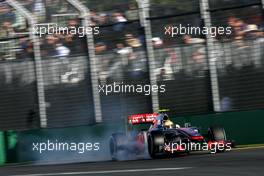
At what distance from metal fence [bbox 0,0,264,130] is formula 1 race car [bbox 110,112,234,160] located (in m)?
2.11

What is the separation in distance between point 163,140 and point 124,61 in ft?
12.1

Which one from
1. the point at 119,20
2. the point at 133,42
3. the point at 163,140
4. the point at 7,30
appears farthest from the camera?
the point at 7,30

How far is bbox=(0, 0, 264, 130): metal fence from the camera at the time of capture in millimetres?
13969

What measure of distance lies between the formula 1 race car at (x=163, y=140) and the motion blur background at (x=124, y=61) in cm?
215

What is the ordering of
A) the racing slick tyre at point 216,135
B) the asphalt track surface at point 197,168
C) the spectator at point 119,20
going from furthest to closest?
the spectator at point 119,20 → the racing slick tyre at point 216,135 → the asphalt track surface at point 197,168

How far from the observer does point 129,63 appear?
14.7m

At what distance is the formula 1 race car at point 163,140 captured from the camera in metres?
11.5

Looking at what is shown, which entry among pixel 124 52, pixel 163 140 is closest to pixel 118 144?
pixel 163 140

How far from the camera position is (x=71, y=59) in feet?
49.5

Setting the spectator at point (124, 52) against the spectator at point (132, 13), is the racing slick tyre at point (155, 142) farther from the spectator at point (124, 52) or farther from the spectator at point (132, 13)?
the spectator at point (132, 13)

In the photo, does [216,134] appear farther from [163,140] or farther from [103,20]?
[103,20]

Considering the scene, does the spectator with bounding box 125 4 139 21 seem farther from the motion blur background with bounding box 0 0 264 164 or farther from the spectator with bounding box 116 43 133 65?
the spectator with bounding box 116 43 133 65

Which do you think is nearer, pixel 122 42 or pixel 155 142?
pixel 155 142

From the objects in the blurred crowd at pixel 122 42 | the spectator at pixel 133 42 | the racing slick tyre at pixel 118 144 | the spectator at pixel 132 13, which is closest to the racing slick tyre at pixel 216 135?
the racing slick tyre at pixel 118 144
